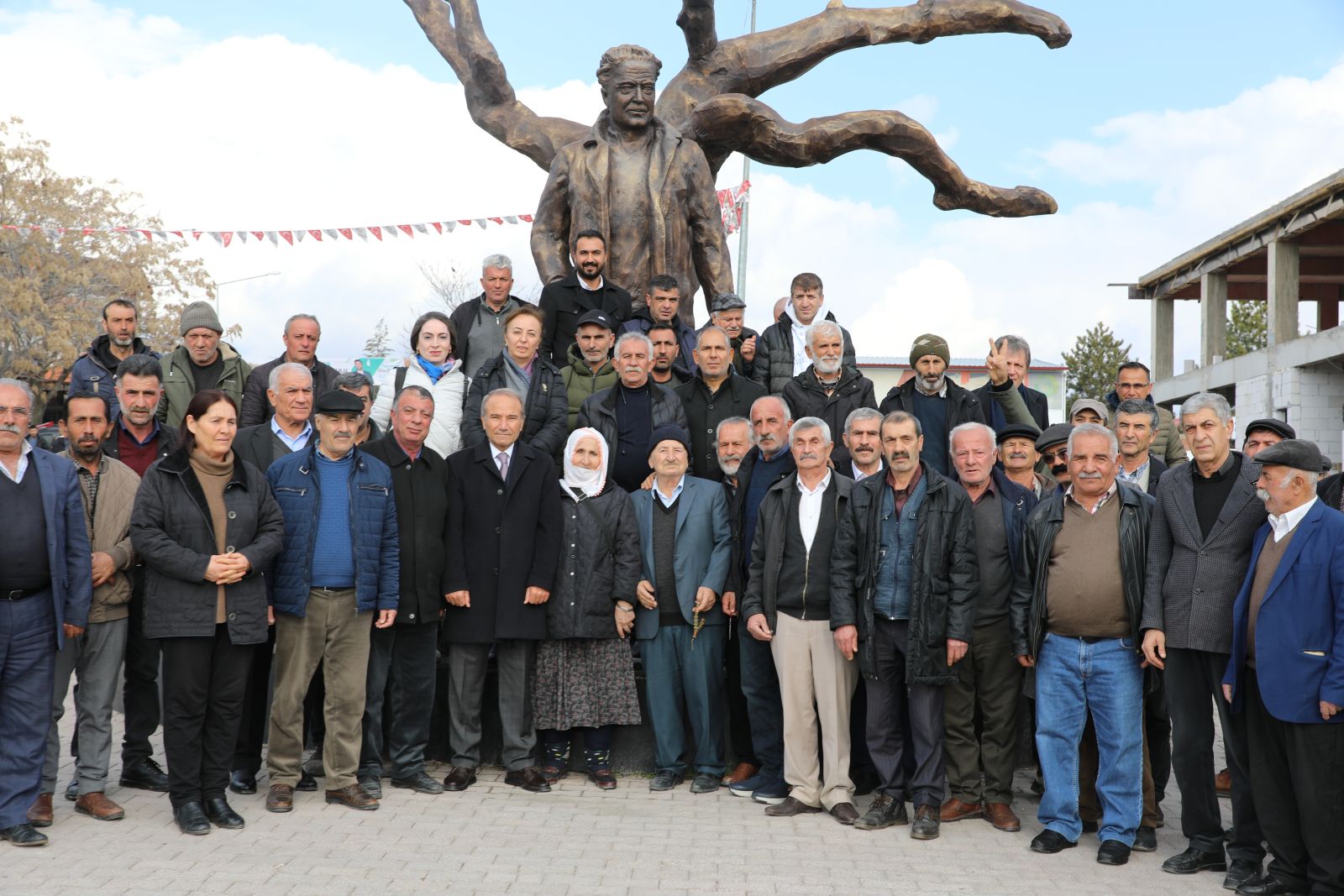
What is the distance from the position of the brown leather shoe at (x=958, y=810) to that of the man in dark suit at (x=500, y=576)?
1.97m

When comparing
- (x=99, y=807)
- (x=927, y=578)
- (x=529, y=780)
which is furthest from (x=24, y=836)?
(x=927, y=578)

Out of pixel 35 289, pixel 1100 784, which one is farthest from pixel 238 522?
pixel 35 289

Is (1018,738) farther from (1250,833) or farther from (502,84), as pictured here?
(502,84)

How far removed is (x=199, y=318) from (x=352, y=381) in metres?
1.01

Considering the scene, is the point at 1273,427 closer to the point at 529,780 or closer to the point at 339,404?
the point at 529,780

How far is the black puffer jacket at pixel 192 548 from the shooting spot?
5172 mm

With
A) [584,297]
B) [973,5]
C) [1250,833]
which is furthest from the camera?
[973,5]

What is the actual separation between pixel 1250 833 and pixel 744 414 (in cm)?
341

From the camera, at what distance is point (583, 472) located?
6.20 meters

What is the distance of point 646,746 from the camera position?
21.2 ft

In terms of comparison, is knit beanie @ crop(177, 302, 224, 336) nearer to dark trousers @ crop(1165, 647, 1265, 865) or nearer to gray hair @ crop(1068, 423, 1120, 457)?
gray hair @ crop(1068, 423, 1120, 457)

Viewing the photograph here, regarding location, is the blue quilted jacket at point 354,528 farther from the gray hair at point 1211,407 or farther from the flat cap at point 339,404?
the gray hair at point 1211,407

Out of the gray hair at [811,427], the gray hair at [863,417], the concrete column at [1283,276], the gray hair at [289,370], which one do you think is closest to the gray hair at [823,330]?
the gray hair at [863,417]

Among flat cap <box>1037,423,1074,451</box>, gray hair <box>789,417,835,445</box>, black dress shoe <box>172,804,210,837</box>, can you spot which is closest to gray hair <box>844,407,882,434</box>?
gray hair <box>789,417,835,445</box>
